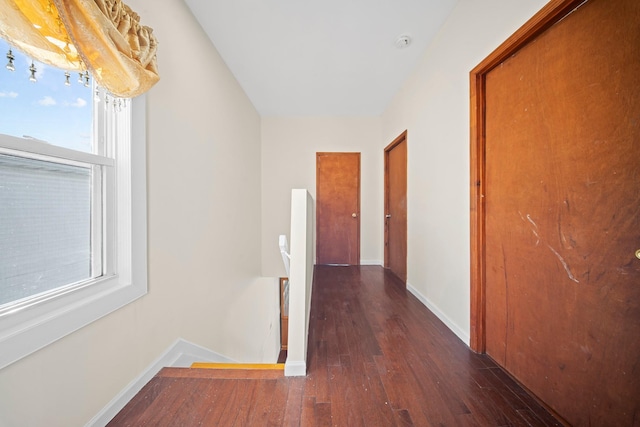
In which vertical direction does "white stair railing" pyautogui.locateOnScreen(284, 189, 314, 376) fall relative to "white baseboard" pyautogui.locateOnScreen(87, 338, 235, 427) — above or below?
above

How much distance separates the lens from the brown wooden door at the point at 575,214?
2.69 feet

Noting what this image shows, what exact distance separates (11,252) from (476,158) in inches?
90.6

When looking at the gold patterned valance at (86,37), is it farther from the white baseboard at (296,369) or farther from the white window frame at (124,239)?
the white baseboard at (296,369)

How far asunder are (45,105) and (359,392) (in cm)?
190

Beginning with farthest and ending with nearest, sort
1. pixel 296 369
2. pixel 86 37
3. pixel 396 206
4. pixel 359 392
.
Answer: pixel 396 206, pixel 296 369, pixel 359 392, pixel 86 37

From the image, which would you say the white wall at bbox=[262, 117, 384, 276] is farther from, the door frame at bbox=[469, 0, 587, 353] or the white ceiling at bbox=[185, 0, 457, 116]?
the door frame at bbox=[469, 0, 587, 353]

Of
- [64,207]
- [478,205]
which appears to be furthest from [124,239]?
[478,205]

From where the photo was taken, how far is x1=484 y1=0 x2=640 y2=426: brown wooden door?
2.69ft

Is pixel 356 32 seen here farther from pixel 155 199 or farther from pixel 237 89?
pixel 155 199

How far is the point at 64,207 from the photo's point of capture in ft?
3.27

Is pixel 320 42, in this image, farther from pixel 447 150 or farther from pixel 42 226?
pixel 42 226

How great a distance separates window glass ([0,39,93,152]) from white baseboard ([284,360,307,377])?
151 centimetres

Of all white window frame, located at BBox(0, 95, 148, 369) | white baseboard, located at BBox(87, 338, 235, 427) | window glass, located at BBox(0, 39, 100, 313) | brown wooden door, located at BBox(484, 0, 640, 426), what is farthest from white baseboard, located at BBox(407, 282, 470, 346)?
window glass, located at BBox(0, 39, 100, 313)

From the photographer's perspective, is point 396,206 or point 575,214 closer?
point 575,214
